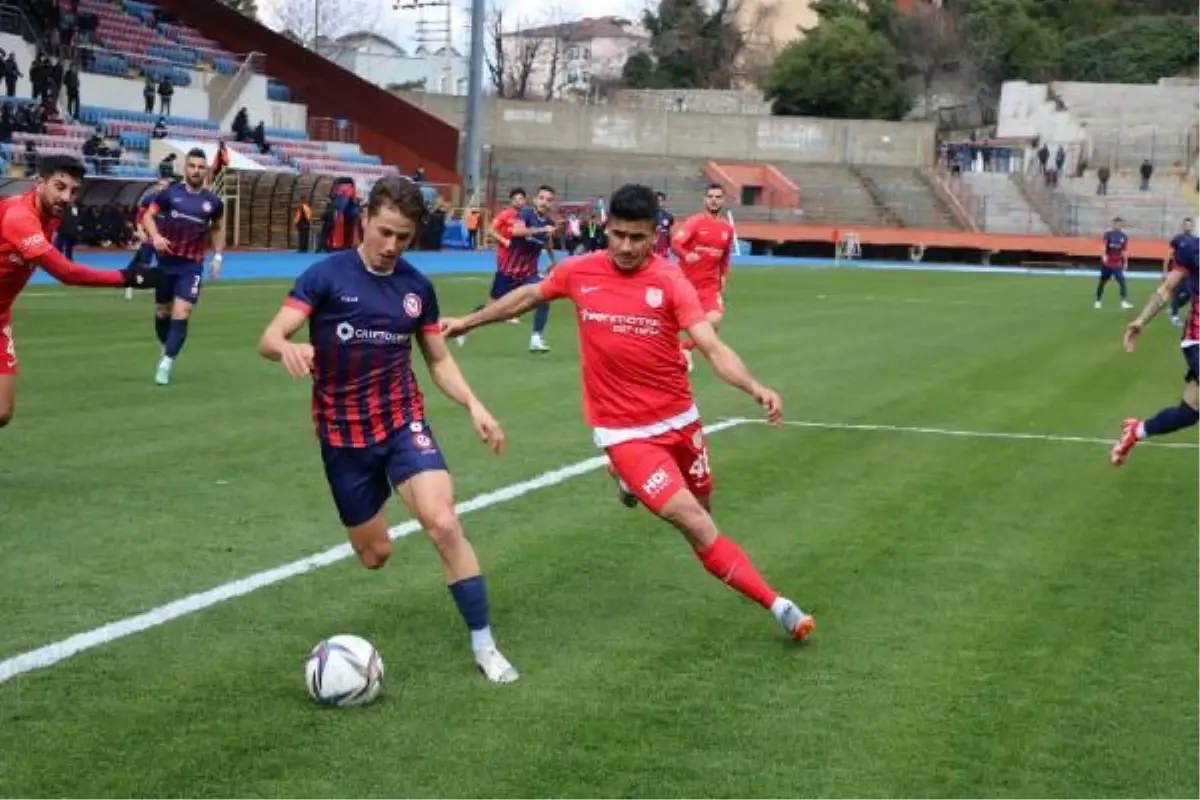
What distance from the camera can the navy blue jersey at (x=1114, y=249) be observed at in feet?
125

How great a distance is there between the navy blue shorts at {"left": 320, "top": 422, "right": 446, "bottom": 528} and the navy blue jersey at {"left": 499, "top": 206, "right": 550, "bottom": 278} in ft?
50.8

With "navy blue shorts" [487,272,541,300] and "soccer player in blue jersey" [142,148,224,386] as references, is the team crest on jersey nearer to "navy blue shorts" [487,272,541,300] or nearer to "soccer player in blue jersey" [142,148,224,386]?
"soccer player in blue jersey" [142,148,224,386]

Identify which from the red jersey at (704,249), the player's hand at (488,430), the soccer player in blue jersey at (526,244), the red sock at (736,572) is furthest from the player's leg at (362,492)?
the soccer player in blue jersey at (526,244)

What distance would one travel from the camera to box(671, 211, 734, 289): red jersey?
1912cm

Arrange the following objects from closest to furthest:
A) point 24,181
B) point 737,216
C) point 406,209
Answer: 1. point 406,209
2. point 24,181
3. point 737,216

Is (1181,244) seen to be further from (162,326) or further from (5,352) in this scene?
(162,326)

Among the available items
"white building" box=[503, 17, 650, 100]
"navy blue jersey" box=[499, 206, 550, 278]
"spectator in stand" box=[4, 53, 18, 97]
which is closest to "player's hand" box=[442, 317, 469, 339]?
"navy blue jersey" box=[499, 206, 550, 278]

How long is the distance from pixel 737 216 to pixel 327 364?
66.4 m

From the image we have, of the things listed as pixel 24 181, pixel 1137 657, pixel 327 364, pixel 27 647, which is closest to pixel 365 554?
pixel 327 364

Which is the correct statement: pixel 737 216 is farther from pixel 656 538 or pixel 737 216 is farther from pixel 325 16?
pixel 656 538

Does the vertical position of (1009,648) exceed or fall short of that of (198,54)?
it falls short

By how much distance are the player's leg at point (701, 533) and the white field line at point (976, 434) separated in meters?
7.39

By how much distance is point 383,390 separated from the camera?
268 inches

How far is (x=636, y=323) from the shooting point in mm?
7547
